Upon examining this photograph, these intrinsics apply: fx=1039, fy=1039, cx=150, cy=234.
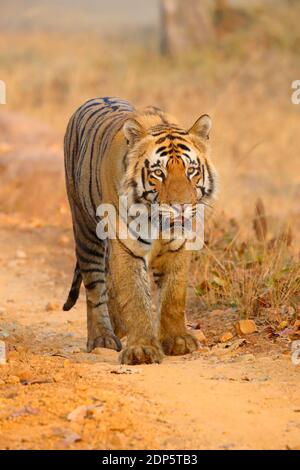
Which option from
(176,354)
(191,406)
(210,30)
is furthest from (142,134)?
(210,30)

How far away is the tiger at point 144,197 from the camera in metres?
5.08

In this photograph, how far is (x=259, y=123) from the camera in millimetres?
14797

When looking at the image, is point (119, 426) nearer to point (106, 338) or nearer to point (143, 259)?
point (143, 259)

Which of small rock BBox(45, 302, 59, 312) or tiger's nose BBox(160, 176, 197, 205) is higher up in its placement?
tiger's nose BBox(160, 176, 197, 205)

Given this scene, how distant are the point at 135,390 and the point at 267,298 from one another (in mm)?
1655

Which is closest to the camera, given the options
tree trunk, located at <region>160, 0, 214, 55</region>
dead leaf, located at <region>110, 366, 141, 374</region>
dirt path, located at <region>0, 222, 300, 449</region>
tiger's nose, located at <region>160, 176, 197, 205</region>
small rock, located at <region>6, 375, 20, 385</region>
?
dirt path, located at <region>0, 222, 300, 449</region>

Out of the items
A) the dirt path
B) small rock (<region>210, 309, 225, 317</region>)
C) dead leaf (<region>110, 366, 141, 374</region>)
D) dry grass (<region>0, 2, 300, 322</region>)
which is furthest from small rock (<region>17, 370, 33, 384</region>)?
small rock (<region>210, 309, 225, 317</region>)

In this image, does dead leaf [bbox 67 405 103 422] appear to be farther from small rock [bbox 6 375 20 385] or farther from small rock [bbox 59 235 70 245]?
small rock [bbox 59 235 70 245]

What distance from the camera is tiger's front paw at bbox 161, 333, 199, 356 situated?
5.32m

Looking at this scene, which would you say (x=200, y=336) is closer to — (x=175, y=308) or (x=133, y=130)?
(x=175, y=308)

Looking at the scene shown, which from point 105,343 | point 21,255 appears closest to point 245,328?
point 105,343

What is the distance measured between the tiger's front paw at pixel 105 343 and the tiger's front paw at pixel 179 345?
0.51 meters

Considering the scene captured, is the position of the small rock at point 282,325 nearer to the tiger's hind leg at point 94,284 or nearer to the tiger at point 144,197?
the tiger at point 144,197

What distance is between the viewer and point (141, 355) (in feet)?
16.6
